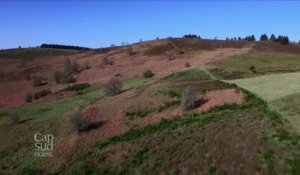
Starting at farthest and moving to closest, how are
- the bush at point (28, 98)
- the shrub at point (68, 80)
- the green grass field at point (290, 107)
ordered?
the shrub at point (68, 80) → the bush at point (28, 98) → the green grass field at point (290, 107)

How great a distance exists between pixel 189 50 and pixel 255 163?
2533 inches

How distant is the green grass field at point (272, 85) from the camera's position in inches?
1449

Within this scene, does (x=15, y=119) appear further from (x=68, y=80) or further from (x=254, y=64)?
(x=254, y=64)

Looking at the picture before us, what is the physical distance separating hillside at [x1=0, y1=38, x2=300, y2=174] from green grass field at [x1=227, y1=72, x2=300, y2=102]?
125 mm

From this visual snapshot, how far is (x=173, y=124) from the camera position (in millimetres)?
37594

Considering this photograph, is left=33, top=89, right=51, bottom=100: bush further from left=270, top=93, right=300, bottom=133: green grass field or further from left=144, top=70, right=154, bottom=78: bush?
left=270, top=93, right=300, bottom=133: green grass field

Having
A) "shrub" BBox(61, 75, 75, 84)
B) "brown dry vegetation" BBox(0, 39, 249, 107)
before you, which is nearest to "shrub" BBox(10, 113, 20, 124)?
"brown dry vegetation" BBox(0, 39, 249, 107)


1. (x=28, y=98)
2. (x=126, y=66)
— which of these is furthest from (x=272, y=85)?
(x=126, y=66)

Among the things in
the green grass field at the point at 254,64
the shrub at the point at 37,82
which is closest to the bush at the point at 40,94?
the shrub at the point at 37,82

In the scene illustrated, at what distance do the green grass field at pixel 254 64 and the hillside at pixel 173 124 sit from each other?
0.46 feet

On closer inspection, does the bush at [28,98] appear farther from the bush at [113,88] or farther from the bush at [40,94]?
the bush at [113,88]

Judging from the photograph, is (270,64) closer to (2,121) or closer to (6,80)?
(2,121)

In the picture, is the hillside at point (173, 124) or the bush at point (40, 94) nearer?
the hillside at point (173, 124)

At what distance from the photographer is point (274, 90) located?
128ft
